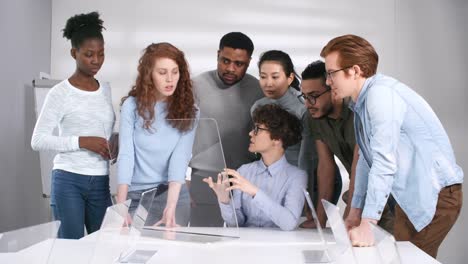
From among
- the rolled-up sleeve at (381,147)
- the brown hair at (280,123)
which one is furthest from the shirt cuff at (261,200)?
the rolled-up sleeve at (381,147)

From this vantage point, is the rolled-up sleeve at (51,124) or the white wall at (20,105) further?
the white wall at (20,105)

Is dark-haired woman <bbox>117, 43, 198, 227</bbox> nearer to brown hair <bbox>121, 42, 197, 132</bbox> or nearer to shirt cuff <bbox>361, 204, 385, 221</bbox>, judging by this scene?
brown hair <bbox>121, 42, 197, 132</bbox>

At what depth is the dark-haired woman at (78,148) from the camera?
285 cm

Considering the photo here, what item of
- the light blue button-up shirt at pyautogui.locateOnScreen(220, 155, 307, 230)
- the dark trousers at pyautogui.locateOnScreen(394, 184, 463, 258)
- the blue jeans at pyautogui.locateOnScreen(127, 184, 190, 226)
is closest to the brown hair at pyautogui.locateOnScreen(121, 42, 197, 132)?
the blue jeans at pyautogui.locateOnScreen(127, 184, 190, 226)

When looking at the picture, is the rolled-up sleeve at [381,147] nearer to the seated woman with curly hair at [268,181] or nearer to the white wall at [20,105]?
the seated woman with curly hair at [268,181]

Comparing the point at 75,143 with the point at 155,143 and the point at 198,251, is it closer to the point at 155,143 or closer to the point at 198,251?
the point at 155,143

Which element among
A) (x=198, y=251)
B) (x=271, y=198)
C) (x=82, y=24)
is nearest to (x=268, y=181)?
(x=271, y=198)

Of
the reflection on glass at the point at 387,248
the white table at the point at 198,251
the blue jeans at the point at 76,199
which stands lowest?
the blue jeans at the point at 76,199

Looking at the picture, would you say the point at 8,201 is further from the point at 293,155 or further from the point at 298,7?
the point at 298,7

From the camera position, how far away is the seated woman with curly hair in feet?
8.26

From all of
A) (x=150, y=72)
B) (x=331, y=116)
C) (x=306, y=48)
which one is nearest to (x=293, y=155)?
(x=331, y=116)

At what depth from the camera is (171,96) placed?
2.70 m

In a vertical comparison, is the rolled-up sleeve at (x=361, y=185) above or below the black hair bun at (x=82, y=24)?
below

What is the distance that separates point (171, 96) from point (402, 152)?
1.04 m
